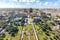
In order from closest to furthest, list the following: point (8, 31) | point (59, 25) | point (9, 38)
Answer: point (9, 38), point (8, 31), point (59, 25)

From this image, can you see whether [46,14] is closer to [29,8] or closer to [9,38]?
[29,8]

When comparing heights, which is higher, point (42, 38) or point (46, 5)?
point (46, 5)

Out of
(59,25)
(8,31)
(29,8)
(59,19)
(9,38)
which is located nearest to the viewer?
(9,38)

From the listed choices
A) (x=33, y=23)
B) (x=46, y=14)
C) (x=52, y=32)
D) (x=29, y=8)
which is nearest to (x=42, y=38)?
(x=52, y=32)

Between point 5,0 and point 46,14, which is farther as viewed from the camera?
point 46,14

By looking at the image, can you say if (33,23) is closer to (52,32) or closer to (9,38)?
(52,32)

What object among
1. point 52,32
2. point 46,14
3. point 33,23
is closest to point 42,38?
point 52,32

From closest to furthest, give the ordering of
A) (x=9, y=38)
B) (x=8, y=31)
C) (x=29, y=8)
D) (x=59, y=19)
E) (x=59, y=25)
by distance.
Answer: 1. (x=9, y=38)
2. (x=8, y=31)
3. (x=29, y=8)
4. (x=59, y=25)
5. (x=59, y=19)

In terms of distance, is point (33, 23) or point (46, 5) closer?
point (46, 5)

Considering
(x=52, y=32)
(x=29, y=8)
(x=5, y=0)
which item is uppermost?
(x=5, y=0)
